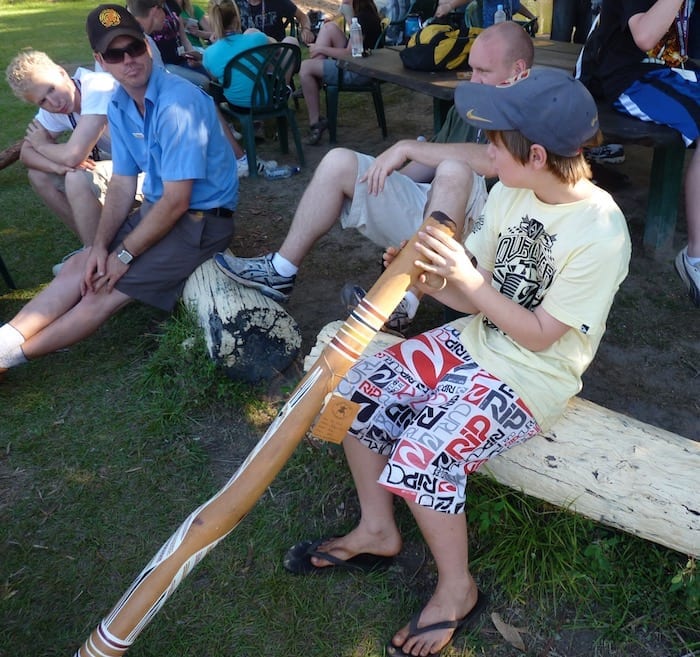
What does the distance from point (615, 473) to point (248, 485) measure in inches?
41.3

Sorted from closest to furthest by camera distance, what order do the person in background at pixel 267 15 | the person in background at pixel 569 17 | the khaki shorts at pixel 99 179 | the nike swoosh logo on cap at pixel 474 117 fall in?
1. the nike swoosh logo on cap at pixel 474 117
2. the khaki shorts at pixel 99 179
3. the person in background at pixel 569 17
4. the person in background at pixel 267 15

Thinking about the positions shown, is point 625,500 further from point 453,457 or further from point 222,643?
point 222,643

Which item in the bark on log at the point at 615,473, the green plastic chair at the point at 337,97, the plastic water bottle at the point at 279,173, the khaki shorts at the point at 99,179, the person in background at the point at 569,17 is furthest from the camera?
the green plastic chair at the point at 337,97

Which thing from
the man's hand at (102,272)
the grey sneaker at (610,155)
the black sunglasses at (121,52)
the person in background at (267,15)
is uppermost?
the black sunglasses at (121,52)

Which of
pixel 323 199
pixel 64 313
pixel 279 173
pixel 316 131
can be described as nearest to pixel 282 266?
pixel 323 199

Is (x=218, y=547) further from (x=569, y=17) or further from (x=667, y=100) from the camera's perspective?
(x=569, y=17)

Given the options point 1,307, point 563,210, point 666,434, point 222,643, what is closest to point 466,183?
point 563,210

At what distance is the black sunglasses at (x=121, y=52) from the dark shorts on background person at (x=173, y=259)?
2.21ft

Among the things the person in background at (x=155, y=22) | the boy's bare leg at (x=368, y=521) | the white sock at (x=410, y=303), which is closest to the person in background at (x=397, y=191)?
the white sock at (x=410, y=303)

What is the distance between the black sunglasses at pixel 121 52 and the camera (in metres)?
2.85

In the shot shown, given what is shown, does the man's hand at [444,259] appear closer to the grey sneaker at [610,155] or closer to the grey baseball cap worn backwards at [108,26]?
the grey baseball cap worn backwards at [108,26]

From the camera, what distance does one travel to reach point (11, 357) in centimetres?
297

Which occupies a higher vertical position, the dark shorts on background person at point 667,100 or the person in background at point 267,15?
the dark shorts on background person at point 667,100

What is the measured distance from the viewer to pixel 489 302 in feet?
5.74
